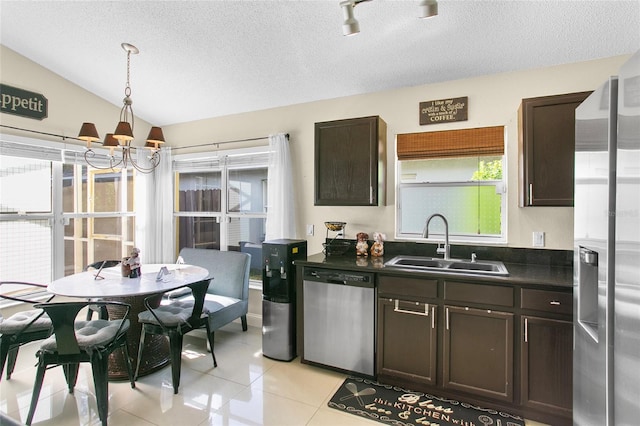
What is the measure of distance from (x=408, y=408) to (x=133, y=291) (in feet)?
7.01

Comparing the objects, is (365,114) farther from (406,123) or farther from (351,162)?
(351,162)

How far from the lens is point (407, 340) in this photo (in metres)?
2.41

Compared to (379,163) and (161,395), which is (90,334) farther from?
(379,163)

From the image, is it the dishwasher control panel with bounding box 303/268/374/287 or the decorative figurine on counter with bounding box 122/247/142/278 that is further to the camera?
the decorative figurine on counter with bounding box 122/247/142/278

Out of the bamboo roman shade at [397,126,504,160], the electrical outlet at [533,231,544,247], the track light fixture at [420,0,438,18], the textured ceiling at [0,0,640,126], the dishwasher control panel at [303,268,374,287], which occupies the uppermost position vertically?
the textured ceiling at [0,0,640,126]

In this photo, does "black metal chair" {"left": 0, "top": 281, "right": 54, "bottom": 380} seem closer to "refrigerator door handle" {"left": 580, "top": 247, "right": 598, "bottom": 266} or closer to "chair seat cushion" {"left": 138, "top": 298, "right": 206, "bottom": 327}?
"chair seat cushion" {"left": 138, "top": 298, "right": 206, "bottom": 327}

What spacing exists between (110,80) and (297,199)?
2.37 meters

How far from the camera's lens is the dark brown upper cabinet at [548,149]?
2.22m

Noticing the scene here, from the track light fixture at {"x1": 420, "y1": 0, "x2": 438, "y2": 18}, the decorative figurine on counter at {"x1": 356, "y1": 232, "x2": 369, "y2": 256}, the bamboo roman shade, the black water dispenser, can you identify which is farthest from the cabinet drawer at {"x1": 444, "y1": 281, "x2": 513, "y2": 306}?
the track light fixture at {"x1": 420, "y1": 0, "x2": 438, "y2": 18}

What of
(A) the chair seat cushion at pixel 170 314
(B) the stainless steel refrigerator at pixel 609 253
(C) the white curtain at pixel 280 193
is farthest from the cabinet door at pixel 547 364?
(A) the chair seat cushion at pixel 170 314

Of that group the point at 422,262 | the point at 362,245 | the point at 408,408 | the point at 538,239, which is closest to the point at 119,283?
the point at 362,245

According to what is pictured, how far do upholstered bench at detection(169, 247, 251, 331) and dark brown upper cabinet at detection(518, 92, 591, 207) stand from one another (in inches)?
106

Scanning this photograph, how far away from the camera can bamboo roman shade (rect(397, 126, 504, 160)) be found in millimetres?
2734

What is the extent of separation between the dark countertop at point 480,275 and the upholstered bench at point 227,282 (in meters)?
0.90
